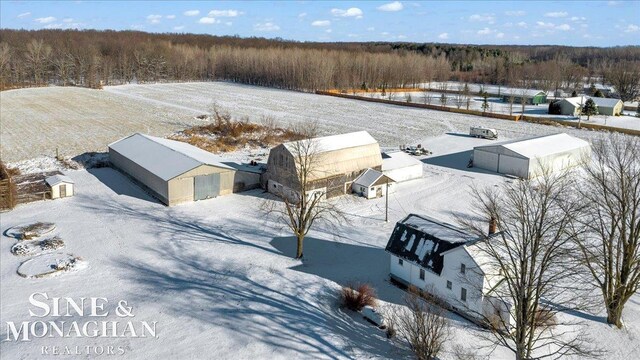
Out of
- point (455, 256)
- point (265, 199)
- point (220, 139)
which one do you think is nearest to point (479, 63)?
point (220, 139)

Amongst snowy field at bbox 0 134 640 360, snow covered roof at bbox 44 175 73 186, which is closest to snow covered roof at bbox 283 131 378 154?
snowy field at bbox 0 134 640 360

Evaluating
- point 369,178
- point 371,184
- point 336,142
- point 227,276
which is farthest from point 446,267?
point 336,142

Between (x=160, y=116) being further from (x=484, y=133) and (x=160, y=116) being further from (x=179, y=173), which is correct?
(x=484, y=133)

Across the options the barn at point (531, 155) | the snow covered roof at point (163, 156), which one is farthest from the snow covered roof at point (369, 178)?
the barn at point (531, 155)

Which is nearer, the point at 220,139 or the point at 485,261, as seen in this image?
the point at 485,261

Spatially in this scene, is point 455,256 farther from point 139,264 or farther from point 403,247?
point 139,264

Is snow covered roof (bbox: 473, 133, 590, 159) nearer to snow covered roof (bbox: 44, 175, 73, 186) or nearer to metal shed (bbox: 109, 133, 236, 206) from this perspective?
metal shed (bbox: 109, 133, 236, 206)
